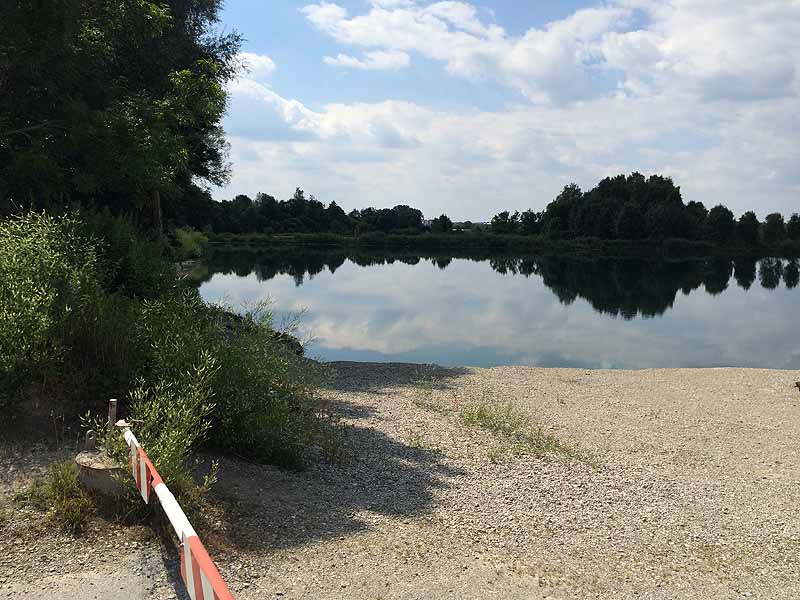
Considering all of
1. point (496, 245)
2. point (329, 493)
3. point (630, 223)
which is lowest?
point (329, 493)

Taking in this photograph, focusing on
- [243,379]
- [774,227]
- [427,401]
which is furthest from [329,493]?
[774,227]

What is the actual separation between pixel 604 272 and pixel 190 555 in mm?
68607

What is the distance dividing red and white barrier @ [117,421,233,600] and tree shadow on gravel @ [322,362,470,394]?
29.8 feet

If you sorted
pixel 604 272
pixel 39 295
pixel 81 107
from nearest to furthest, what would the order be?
pixel 39 295, pixel 81 107, pixel 604 272

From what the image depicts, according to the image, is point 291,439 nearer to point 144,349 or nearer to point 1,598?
point 144,349

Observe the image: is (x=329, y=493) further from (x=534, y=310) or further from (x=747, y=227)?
(x=747, y=227)

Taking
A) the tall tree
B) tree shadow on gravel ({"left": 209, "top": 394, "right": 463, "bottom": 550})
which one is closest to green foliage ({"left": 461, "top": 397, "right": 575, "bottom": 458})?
tree shadow on gravel ({"left": 209, "top": 394, "right": 463, "bottom": 550})

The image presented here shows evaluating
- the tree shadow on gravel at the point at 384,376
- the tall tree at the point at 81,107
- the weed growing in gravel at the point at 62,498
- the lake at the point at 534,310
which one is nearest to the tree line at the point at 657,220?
the lake at the point at 534,310

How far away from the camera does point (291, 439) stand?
7.52 metres

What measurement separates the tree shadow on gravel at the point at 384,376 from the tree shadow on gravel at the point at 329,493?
18.1 ft

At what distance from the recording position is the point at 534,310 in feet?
134

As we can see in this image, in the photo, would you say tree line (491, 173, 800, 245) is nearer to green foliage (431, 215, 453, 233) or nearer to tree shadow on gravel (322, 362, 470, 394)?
green foliage (431, 215, 453, 233)

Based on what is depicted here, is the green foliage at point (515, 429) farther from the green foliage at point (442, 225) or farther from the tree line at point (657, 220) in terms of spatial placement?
the green foliage at point (442, 225)

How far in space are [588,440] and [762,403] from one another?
6618 millimetres
